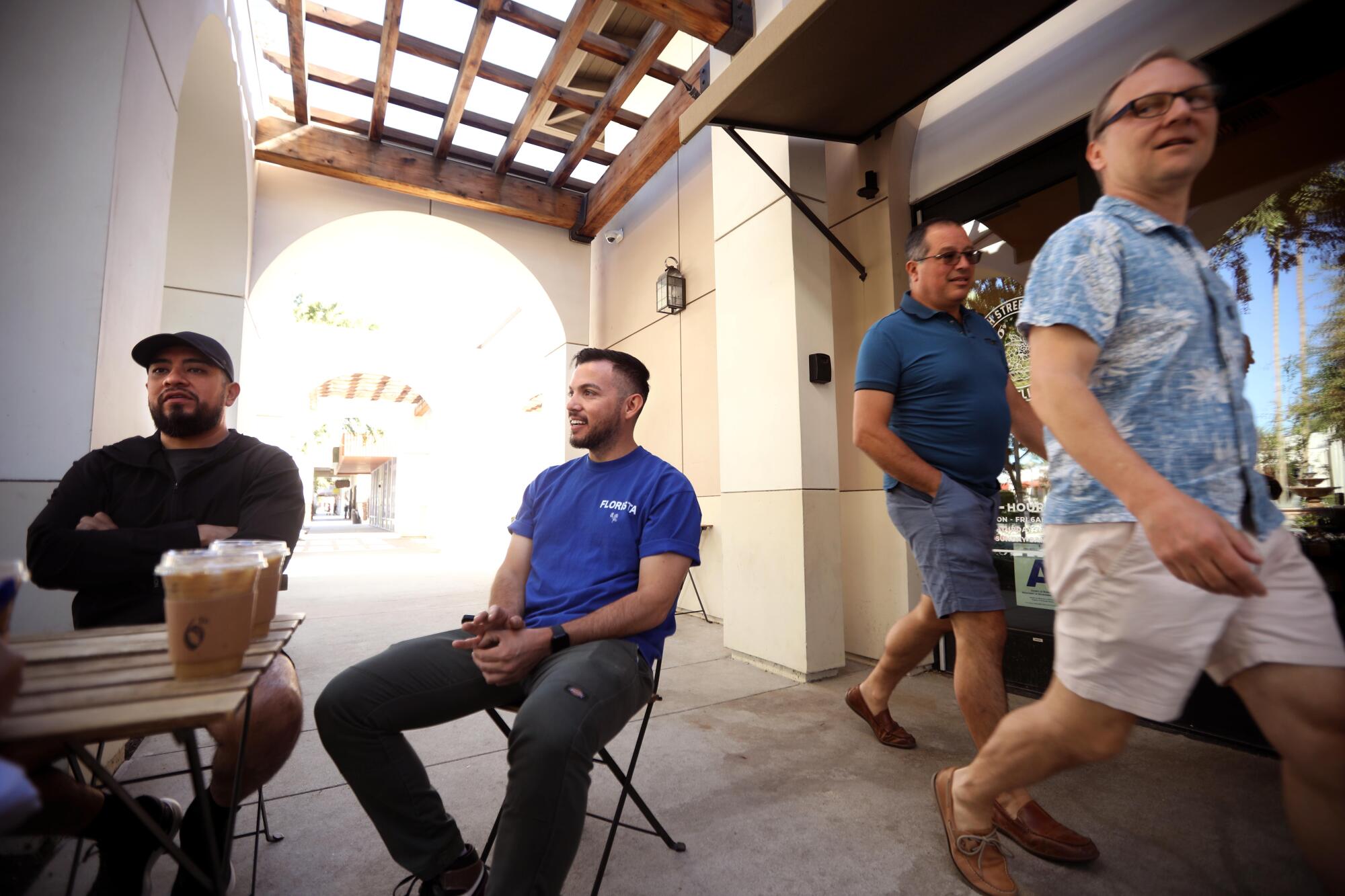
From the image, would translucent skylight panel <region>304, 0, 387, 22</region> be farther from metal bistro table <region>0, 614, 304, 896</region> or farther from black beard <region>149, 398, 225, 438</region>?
metal bistro table <region>0, 614, 304, 896</region>

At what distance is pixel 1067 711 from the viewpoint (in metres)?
1.21

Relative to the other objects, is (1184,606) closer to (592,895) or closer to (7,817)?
(592,895)

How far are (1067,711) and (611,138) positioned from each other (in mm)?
6789

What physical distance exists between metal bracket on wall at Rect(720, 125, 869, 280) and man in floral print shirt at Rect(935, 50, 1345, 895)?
7.53 ft

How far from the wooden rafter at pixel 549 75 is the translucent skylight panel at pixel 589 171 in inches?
27.4

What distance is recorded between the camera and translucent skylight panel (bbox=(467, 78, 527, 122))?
16.9ft

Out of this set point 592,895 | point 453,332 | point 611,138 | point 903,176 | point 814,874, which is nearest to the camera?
point 592,895

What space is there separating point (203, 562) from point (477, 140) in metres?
5.93

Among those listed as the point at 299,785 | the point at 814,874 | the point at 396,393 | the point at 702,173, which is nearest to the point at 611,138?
the point at 702,173

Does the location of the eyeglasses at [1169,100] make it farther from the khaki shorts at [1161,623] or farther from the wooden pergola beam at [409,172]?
the wooden pergola beam at [409,172]

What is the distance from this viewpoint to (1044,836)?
1685 mm

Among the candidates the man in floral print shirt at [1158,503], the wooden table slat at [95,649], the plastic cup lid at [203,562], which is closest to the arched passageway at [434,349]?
the wooden table slat at [95,649]

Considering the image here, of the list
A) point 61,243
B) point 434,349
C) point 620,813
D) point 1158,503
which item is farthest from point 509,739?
point 434,349

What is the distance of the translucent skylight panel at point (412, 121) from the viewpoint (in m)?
5.44
